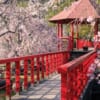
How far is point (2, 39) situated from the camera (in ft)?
79.8

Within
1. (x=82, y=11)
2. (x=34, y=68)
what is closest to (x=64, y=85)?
(x=34, y=68)

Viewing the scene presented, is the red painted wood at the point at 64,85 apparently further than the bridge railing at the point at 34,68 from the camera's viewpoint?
No

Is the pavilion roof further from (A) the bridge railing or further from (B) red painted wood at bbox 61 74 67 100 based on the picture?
(B) red painted wood at bbox 61 74 67 100

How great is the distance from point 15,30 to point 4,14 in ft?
3.97

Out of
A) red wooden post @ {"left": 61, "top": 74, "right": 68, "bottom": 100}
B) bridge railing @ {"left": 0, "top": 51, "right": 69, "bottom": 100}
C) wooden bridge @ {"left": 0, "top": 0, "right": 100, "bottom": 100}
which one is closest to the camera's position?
red wooden post @ {"left": 61, "top": 74, "right": 68, "bottom": 100}

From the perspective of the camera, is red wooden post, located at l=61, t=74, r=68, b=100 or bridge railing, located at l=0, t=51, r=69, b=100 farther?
bridge railing, located at l=0, t=51, r=69, b=100

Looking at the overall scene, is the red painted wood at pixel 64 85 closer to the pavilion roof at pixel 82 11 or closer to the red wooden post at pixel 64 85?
the red wooden post at pixel 64 85

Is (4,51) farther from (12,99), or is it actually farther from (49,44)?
(12,99)

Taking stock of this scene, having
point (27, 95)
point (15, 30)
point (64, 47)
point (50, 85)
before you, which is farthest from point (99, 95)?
point (64, 47)

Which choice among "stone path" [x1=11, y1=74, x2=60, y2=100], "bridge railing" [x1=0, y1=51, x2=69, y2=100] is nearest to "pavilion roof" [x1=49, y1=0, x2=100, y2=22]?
"bridge railing" [x1=0, y1=51, x2=69, y2=100]

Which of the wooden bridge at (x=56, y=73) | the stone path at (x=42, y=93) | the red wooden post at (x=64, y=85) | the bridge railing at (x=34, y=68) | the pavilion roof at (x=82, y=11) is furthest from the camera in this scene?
the pavilion roof at (x=82, y=11)

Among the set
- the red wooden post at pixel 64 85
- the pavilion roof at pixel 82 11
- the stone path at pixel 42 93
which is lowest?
the stone path at pixel 42 93

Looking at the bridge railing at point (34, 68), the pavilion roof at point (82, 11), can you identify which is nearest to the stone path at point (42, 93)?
the bridge railing at point (34, 68)

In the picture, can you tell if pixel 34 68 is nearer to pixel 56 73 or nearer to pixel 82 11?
pixel 56 73
